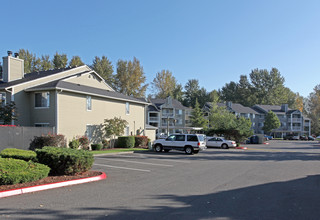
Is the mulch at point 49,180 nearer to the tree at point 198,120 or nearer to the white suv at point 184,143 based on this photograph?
the white suv at point 184,143

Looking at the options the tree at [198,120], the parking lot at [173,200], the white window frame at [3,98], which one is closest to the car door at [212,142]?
the white window frame at [3,98]

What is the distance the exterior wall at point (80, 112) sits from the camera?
23000 millimetres

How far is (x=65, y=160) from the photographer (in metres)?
10.9

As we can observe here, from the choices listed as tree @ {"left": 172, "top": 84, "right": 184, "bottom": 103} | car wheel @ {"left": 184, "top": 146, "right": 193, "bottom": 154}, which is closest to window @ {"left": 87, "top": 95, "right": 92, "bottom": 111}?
car wheel @ {"left": 184, "top": 146, "right": 193, "bottom": 154}

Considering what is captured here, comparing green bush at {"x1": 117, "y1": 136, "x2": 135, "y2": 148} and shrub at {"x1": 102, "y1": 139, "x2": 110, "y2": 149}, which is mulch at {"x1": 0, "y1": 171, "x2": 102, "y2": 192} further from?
green bush at {"x1": 117, "y1": 136, "x2": 135, "y2": 148}

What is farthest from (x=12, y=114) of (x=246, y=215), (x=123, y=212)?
(x=246, y=215)

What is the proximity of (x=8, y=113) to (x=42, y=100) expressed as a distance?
320cm

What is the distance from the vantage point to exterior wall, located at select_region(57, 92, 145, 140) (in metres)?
23.0

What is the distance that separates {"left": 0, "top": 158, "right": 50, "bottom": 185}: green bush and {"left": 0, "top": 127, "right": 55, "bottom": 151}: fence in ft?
27.6

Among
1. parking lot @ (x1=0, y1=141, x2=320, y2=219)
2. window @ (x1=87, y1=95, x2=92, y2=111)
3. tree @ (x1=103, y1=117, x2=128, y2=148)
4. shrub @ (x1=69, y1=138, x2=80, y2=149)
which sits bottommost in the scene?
parking lot @ (x1=0, y1=141, x2=320, y2=219)

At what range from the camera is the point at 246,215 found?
6.60 meters

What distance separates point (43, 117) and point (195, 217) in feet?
64.4

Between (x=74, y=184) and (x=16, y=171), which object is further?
(x=74, y=184)

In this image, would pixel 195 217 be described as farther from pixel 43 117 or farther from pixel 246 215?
pixel 43 117
